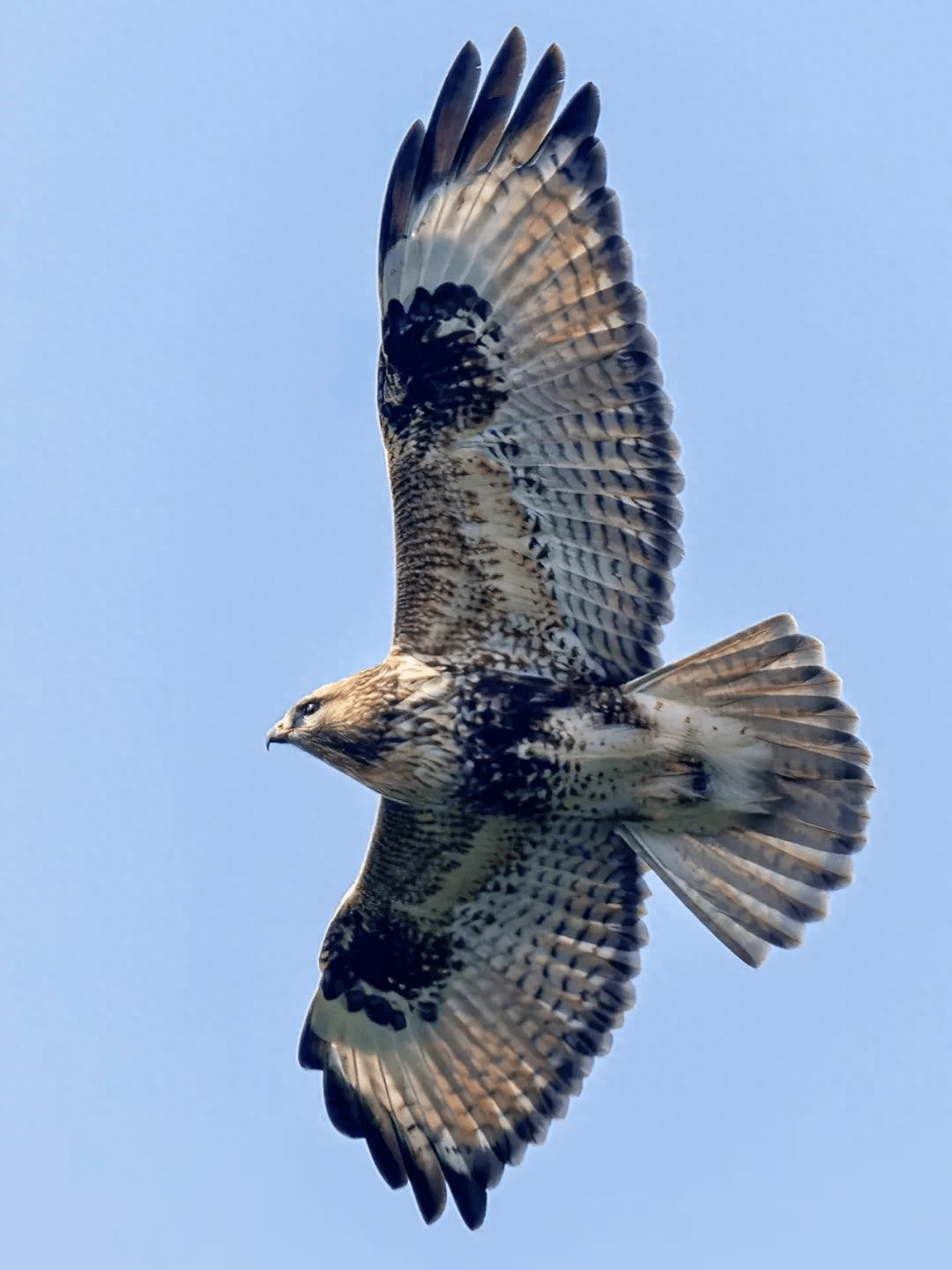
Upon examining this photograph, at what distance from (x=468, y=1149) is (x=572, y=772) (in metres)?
1.90

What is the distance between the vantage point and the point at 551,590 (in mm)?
10609

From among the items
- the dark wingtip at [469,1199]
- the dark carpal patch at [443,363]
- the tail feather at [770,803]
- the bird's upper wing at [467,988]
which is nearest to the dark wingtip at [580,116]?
the dark carpal patch at [443,363]

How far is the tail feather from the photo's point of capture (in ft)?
34.3

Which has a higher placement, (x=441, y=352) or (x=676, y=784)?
(x=441, y=352)

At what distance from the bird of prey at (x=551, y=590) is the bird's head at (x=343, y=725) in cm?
1

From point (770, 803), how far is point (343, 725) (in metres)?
1.85

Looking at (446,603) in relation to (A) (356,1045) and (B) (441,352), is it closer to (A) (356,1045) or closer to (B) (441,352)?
(B) (441,352)

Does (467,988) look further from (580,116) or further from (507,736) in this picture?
(580,116)

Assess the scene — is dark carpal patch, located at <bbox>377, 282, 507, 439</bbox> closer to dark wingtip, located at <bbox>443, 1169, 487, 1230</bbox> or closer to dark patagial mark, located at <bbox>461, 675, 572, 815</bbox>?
dark patagial mark, located at <bbox>461, 675, 572, 815</bbox>

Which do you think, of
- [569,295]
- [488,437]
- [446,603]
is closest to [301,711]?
[446,603]

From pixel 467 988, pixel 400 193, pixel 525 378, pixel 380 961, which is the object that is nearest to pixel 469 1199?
pixel 467 988

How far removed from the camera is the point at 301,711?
10.9m

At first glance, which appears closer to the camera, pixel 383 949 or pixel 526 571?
pixel 526 571

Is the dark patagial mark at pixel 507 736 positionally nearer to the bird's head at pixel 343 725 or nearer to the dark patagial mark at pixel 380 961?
the bird's head at pixel 343 725
